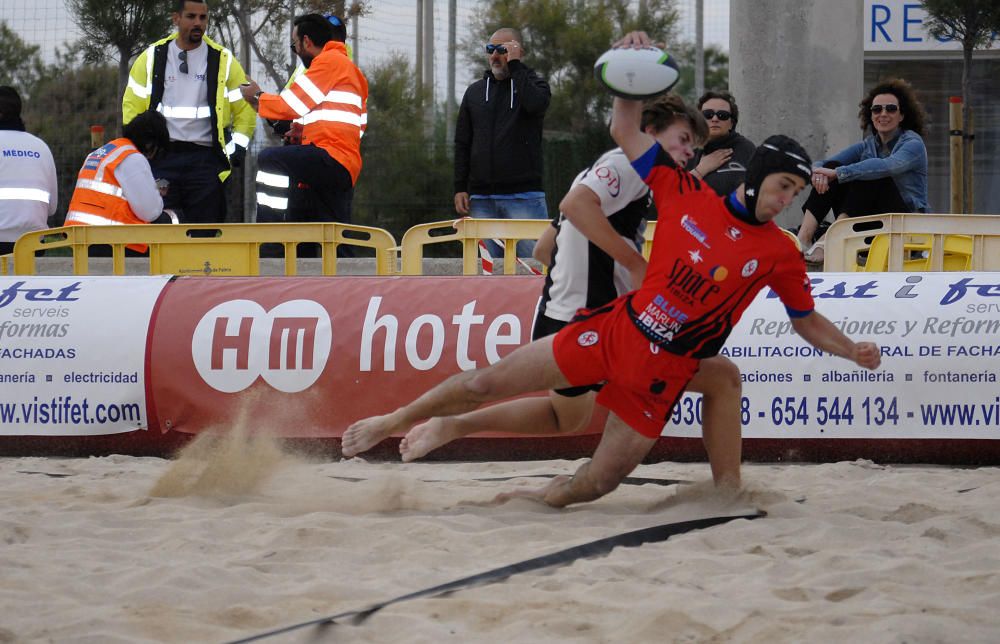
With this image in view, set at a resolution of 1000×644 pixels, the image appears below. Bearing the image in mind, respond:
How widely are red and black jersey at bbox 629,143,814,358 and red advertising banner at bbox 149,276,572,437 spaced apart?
173 centimetres

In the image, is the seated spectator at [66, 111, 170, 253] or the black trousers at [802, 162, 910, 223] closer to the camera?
the black trousers at [802, 162, 910, 223]

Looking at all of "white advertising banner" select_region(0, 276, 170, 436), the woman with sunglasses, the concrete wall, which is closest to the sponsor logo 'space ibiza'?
"white advertising banner" select_region(0, 276, 170, 436)

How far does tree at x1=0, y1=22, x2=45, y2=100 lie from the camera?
18.7m

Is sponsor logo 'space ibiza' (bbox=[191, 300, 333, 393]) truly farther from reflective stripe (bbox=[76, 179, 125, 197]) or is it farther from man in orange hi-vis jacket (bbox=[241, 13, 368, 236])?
reflective stripe (bbox=[76, 179, 125, 197])

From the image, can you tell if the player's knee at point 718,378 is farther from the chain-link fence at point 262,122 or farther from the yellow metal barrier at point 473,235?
the chain-link fence at point 262,122

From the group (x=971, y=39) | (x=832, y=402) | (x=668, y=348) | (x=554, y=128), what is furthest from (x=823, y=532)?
(x=554, y=128)

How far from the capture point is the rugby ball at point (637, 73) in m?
4.37

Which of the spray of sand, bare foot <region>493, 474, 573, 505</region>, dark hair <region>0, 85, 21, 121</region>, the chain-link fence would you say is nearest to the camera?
bare foot <region>493, 474, 573, 505</region>

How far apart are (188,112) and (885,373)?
528 cm

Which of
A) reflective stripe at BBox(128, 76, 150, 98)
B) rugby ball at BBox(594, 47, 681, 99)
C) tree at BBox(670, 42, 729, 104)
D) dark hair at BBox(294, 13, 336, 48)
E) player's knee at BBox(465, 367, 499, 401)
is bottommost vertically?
player's knee at BBox(465, 367, 499, 401)

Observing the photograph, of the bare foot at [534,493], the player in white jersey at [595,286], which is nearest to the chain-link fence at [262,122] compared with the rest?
the bare foot at [534,493]

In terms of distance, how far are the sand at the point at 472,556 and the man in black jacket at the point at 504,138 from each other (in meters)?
3.33

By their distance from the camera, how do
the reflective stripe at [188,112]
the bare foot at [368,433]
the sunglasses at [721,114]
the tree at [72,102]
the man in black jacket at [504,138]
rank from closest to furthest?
the bare foot at [368,433]
the sunglasses at [721,114]
the man in black jacket at [504,138]
the reflective stripe at [188,112]
the tree at [72,102]

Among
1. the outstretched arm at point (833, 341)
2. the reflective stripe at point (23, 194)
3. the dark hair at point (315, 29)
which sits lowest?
the outstretched arm at point (833, 341)
